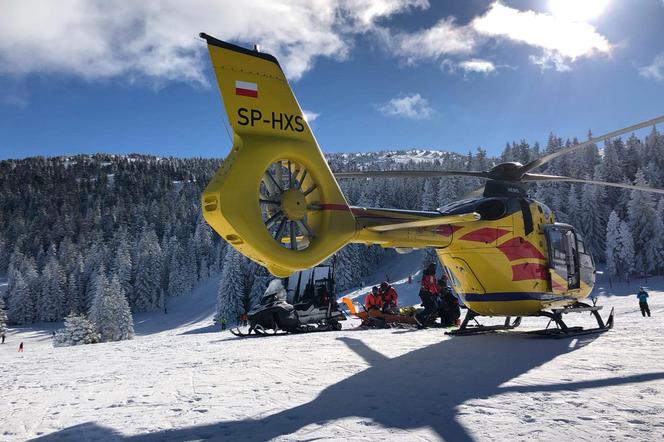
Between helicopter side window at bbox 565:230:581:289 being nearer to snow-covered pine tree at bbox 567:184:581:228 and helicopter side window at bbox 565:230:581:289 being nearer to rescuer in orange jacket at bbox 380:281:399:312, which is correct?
rescuer in orange jacket at bbox 380:281:399:312

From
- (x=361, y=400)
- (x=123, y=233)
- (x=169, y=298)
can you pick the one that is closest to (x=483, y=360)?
(x=361, y=400)

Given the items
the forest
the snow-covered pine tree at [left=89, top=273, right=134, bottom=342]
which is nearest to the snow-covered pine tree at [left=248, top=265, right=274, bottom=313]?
the forest

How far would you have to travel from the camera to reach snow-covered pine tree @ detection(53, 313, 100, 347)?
3450 cm

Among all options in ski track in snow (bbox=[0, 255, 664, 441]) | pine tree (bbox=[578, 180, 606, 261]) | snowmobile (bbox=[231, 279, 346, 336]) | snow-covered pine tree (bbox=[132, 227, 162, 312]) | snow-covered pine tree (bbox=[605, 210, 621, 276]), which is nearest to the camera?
ski track in snow (bbox=[0, 255, 664, 441])

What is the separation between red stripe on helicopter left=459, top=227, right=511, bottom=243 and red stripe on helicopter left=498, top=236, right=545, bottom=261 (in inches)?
11.5

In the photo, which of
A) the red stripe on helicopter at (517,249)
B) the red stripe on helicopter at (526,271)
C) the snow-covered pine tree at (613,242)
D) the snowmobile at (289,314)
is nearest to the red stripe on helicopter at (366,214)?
the red stripe on helicopter at (517,249)

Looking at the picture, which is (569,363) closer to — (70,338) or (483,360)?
(483,360)

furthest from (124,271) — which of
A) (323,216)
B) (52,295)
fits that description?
(323,216)

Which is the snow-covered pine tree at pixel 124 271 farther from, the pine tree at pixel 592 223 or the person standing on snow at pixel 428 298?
the person standing on snow at pixel 428 298

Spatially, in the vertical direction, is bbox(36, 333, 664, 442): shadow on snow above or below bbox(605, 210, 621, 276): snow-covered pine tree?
below

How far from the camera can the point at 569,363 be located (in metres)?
7.05

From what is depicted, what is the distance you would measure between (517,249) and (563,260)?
1.83 metres

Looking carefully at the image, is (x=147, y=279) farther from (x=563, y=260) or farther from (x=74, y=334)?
(x=563, y=260)

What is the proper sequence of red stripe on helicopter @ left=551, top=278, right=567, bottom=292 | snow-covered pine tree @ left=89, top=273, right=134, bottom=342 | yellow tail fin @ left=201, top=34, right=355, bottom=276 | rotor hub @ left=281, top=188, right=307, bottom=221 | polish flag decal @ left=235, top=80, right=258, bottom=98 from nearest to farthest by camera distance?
yellow tail fin @ left=201, top=34, right=355, bottom=276, polish flag decal @ left=235, top=80, right=258, bottom=98, rotor hub @ left=281, top=188, right=307, bottom=221, red stripe on helicopter @ left=551, top=278, right=567, bottom=292, snow-covered pine tree @ left=89, top=273, right=134, bottom=342
